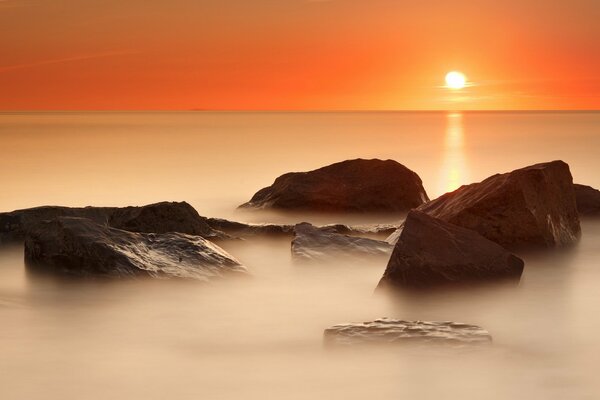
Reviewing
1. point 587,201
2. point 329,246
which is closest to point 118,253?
point 329,246

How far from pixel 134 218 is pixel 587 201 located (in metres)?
7.31

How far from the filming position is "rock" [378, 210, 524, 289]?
30.7 feet

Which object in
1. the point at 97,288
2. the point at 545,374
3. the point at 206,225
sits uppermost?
the point at 206,225

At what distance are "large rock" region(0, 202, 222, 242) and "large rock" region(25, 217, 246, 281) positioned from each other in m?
1.44

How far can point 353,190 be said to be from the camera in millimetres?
16453

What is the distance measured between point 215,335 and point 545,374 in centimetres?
268

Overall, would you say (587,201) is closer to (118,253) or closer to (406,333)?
(118,253)

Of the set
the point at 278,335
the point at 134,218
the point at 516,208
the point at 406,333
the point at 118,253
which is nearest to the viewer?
the point at 406,333

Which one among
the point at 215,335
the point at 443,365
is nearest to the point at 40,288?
the point at 215,335

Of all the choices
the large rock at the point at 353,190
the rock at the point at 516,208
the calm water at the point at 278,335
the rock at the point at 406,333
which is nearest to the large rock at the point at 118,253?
the calm water at the point at 278,335

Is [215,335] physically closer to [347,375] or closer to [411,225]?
[347,375]

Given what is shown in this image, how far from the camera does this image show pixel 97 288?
945 cm

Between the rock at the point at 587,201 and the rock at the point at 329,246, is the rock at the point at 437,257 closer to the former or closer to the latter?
the rock at the point at 329,246

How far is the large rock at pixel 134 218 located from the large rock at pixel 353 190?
394cm
